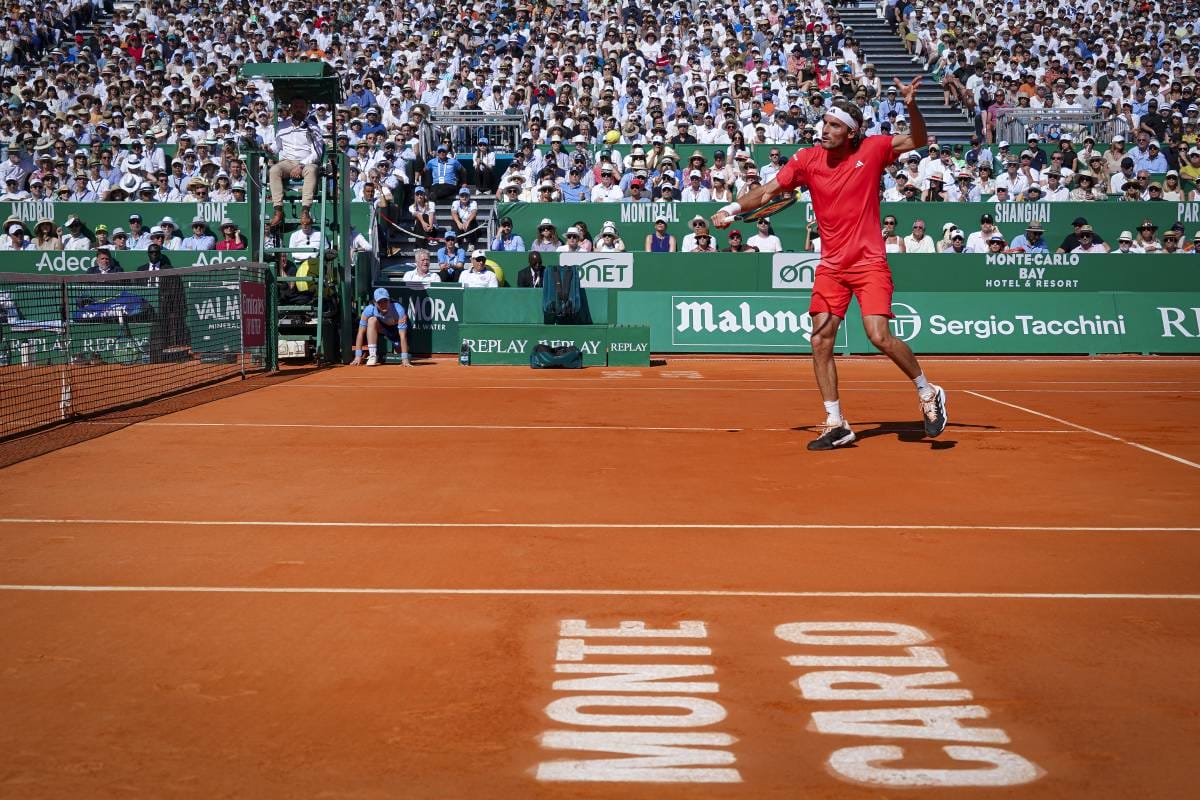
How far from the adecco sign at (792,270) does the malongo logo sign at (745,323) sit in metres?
0.69

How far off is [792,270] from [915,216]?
2.93 metres

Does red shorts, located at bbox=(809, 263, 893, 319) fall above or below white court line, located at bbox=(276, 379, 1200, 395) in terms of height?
above

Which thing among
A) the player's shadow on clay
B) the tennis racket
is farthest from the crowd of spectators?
the tennis racket

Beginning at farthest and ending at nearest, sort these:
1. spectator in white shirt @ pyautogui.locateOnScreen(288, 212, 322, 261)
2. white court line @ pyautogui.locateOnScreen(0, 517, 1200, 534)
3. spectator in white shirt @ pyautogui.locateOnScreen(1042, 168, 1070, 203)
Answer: spectator in white shirt @ pyautogui.locateOnScreen(1042, 168, 1070, 203) → spectator in white shirt @ pyautogui.locateOnScreen(288, 212, 322, 261) → white court line @ pyautogui.locateOnScreen(0, 517, 1200, 534)

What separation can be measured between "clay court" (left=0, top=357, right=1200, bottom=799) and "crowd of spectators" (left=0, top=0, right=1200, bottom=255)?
14.6m

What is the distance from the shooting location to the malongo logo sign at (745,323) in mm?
20391

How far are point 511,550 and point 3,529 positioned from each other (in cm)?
274

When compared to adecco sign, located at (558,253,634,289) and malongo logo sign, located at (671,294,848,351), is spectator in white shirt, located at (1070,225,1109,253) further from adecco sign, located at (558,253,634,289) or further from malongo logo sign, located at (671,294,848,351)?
adecco sign, located at (558,253,634,289)

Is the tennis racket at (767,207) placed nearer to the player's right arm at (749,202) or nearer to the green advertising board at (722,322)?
the player's right arm at (749,202)

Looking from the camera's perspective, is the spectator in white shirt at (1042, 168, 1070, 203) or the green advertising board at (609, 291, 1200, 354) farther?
the spectator in white shirt at (1042, 168, 1070, 203)

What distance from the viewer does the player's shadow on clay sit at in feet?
31.4

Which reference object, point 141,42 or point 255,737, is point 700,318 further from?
point 141,42

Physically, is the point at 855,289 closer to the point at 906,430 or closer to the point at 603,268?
the point at 906,430

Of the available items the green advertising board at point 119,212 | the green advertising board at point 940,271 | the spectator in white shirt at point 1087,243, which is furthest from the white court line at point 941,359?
the green advertising board at point 119,212
